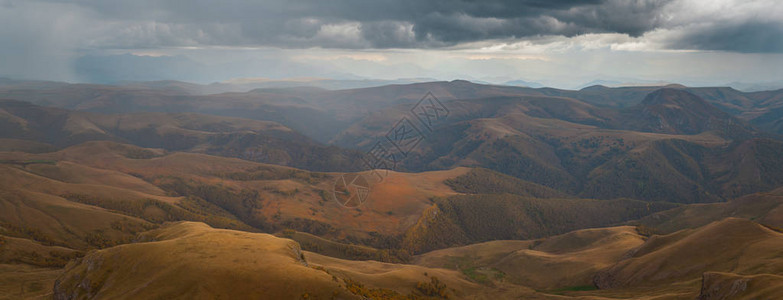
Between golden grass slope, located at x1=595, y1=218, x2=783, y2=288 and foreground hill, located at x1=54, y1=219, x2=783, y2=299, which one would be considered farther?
golden grass slope, located at x1=595, y1=218, x2=783, y2=288

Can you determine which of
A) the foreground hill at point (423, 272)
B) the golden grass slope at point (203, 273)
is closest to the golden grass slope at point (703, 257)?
the foreground hill at point (423, 272)

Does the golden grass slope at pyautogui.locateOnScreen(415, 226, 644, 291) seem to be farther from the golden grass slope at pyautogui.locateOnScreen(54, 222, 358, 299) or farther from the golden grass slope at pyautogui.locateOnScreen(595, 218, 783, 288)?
the golden grass slope at pyautogui.locateOnScreen(54, 222, 358, 299)

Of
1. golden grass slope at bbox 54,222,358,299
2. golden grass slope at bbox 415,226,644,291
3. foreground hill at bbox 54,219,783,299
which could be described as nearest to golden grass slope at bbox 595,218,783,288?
foreground hill at bbox 54,219,783,299

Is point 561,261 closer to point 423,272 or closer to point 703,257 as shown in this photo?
point 703,257

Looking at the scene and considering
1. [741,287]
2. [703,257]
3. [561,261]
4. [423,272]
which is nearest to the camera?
[741,287]

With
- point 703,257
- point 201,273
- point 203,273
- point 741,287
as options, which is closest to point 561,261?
point 703,257

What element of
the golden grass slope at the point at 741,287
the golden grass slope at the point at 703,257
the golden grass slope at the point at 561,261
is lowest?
the golden grass slope at the point at 561,261

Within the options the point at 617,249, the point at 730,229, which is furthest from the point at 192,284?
the point at 617,249

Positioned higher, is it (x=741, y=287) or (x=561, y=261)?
(x=741, y=287)

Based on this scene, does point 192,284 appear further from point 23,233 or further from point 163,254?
point 23,233

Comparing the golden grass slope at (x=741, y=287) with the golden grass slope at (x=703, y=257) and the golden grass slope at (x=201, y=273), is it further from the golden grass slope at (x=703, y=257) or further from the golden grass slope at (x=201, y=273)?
the golden grass slope at (x=201, y=273)

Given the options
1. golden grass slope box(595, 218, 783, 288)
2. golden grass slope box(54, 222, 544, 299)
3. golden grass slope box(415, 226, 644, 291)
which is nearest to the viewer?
golden grass slope box(54, 222, 544, 299)

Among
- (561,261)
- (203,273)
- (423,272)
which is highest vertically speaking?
(203,273)

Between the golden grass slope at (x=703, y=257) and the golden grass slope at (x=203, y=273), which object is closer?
the golden grass slope at (x=203, y=273)
